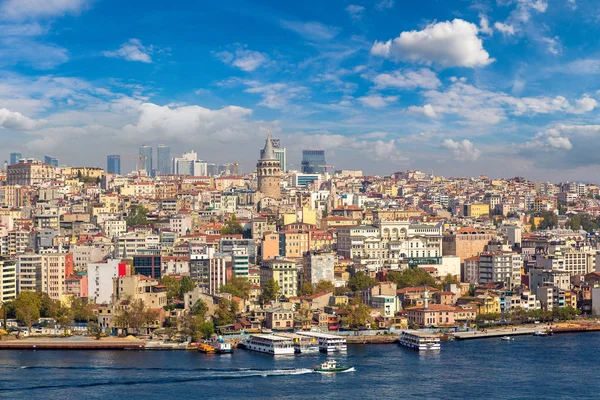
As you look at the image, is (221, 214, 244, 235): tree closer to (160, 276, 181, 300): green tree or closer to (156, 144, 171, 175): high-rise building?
(160, 276, 181, 300): green tree

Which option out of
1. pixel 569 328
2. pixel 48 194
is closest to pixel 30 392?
pixel 569 328

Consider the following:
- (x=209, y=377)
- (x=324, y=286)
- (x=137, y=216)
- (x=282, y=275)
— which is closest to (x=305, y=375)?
(x=209, y=377)

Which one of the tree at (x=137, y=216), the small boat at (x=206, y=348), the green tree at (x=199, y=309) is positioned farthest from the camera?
the tree at (x=137, y=216)

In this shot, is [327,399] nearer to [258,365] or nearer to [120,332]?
[258,365]

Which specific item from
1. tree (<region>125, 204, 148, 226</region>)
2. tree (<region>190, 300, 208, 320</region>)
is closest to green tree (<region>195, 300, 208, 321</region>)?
tree (<region>190, 300, 208, 320</region>)

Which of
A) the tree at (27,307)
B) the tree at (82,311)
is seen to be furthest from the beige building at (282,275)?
the tree at (27,307)

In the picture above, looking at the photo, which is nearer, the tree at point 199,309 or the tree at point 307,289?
the tree at point 199,309

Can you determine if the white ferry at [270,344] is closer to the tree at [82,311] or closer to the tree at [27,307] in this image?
the tree at [82,311]
